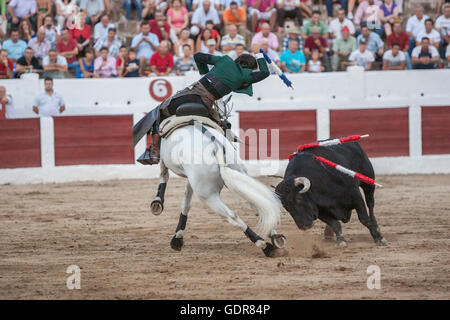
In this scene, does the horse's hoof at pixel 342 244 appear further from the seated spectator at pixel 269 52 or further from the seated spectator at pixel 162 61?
the seated spectator at pixel 162 61

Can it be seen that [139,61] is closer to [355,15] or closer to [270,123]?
[270,123]

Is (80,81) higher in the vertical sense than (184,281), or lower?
higher

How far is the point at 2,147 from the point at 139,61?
270cm

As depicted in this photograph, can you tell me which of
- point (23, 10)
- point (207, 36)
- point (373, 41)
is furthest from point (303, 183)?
point (23, 10)

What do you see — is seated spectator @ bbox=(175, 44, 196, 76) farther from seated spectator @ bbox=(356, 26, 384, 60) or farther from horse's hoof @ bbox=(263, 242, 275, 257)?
horse's hoof @ bbox=(263, 242, 275, 257)

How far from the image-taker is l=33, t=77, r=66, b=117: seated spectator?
1302 cm

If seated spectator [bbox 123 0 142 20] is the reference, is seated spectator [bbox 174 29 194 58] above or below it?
below

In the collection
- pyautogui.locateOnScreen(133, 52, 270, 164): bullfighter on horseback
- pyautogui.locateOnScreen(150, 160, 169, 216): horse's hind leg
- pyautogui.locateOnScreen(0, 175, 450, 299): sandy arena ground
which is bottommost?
pyautogui.locateOnScreen(0, 175, 450, 299): sandy arena ground

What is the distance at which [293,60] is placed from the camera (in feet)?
45.8

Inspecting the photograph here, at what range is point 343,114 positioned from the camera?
44.9 feet

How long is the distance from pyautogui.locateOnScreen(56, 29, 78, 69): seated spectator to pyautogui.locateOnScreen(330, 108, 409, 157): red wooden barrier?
4400mm

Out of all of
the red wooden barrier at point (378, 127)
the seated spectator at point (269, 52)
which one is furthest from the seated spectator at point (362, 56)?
the seated spectator at point (269, 52)

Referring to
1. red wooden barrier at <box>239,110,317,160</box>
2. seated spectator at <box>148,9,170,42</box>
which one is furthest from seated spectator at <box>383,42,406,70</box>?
seated spectator at <box>148,9,170,42</box>

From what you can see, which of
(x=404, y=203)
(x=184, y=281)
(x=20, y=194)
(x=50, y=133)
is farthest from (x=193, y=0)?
(x=184, y=281)
